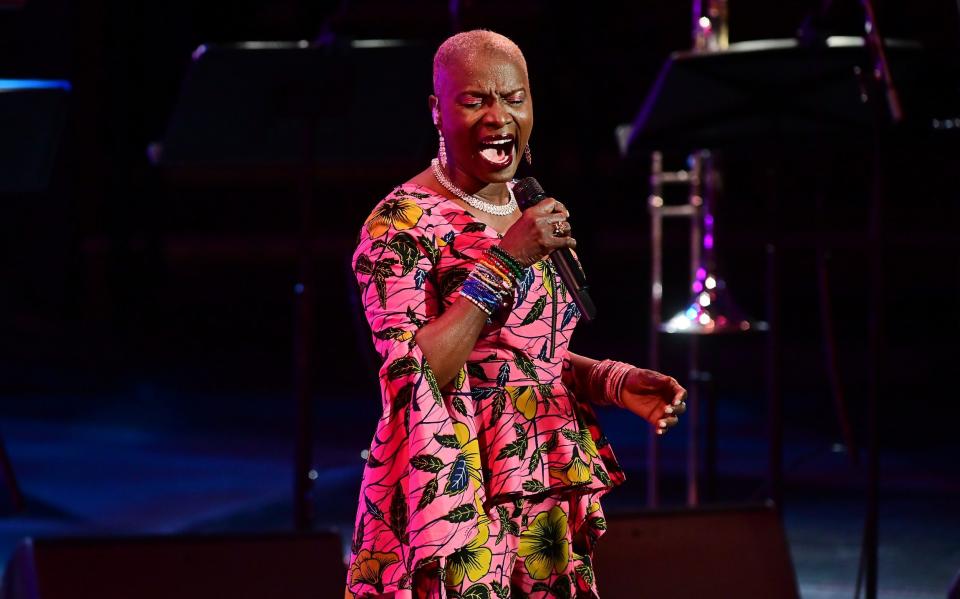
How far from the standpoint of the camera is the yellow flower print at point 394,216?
5.50 feet

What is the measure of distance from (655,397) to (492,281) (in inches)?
11.8

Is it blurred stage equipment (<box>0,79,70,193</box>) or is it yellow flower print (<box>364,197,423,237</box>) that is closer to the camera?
yellow flower print (<box>364,197,423,237</box>)

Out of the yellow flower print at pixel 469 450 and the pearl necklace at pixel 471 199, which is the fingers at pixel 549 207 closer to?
the pearl necklace at pixel 471 199

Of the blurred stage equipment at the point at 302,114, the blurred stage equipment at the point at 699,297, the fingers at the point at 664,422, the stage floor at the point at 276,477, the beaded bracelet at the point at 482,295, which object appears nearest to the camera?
the beaded bracelet at the point at 482,295

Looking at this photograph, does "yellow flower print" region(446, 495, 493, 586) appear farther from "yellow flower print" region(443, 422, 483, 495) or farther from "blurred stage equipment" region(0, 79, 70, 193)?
"blurred stage equipment" region(0, 79, 70, 193)

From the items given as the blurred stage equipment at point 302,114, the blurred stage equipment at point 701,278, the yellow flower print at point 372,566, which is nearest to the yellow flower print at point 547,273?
the yellow flower print at point 372,566

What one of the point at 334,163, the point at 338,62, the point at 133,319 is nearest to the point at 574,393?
the point at 338,62

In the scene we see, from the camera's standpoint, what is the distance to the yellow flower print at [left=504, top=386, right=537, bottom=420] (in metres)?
1.73

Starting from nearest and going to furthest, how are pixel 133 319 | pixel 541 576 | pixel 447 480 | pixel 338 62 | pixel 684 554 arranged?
1. pixel 447 480
2. pixel 541 576
3. pixel 684 554
4. pixel 338 62
5. pixel 133 319

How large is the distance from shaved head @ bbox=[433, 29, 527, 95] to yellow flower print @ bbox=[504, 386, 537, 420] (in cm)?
42

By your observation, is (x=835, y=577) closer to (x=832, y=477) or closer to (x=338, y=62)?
(x=832, y=477)

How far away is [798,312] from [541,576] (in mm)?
8694

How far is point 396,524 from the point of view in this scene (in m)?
1.66

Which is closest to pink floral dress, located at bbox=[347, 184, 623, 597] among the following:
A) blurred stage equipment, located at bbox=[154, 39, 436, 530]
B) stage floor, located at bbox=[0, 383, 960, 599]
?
blurred stage equipment, located at bbox=[154, 39, 436, 530]
